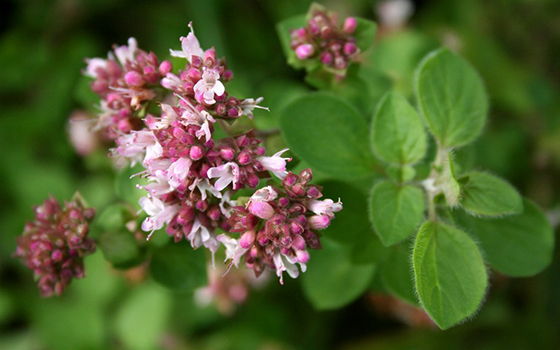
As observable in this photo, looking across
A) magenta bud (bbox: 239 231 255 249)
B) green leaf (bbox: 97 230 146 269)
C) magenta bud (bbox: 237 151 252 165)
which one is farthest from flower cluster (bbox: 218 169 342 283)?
green leaf (bbox: 97 230 146 269)

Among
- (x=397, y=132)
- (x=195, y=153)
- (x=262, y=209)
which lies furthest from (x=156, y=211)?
(x=397, y=132)

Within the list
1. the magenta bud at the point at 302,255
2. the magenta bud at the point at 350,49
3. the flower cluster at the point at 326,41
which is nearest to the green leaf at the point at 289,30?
the flower cluster at the point at 326,41

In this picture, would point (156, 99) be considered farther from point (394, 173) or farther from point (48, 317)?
point (48, 317)

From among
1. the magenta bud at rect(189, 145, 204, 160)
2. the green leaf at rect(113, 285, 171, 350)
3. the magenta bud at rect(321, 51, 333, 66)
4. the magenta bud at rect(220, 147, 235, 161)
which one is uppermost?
the magenta bud at rect(189, 145, 204, 160)

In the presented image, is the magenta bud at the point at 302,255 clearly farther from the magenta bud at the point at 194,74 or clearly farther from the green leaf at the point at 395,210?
the magenta bud at the point at 194,74

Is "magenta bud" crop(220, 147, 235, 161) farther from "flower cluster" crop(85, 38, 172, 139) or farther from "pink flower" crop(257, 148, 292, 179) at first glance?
"flower cluster" crop(85, 38, 172, 139)

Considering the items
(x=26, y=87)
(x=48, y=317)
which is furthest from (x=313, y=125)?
(x=26, y=87)
